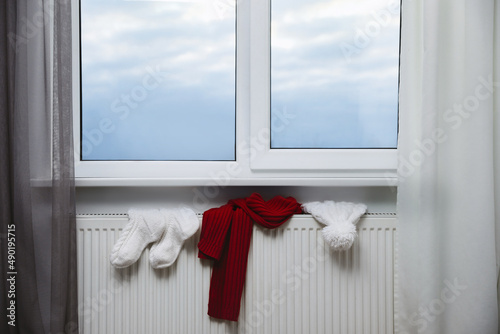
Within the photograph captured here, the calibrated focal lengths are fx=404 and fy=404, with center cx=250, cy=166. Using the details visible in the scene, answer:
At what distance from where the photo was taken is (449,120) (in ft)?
4.49

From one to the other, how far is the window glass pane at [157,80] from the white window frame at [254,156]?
0.14 feet

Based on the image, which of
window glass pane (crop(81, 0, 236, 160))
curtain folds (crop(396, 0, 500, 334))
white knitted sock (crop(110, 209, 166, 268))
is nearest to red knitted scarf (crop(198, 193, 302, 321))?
white knitted sock (crop(110, 209, 166, 268))

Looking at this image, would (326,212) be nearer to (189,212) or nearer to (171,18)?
(189,212)

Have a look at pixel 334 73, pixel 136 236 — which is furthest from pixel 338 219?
pixel 136 236

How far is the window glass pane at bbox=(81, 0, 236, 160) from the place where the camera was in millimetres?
1555

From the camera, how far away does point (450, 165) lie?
1368 millimetres

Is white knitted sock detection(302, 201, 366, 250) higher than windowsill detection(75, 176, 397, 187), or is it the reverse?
windowsill detection(75, 176, 397, 187)

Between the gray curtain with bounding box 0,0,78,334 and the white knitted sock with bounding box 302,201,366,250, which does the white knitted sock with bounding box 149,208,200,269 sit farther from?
the white knitted sock with bounding box 302,201,366,250

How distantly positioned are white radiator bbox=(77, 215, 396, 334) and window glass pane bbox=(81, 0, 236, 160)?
0.34 metres

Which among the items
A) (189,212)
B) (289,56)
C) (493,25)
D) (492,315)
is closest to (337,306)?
(492,315)

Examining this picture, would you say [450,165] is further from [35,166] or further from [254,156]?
[35,166]

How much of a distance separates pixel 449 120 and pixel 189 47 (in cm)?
98

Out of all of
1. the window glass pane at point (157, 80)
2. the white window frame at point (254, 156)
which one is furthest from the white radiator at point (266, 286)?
the window glass pane at point (157, 80)

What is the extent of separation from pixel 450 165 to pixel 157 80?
1.10 m
